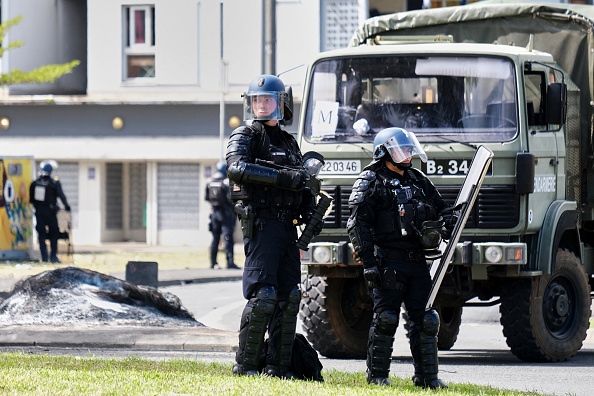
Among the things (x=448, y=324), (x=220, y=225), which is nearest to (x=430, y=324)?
(x=448, y=324)

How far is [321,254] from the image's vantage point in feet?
34.5

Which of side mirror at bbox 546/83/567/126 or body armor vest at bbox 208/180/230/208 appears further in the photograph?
body armor vest at bbox 208/180/230/208

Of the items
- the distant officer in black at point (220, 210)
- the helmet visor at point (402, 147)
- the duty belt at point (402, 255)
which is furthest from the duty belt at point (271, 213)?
the distant officer in black at point (220, 210)

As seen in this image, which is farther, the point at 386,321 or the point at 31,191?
the point at 31,191

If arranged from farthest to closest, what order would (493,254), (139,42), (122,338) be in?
(139,42)
(122,338)
(493,254)

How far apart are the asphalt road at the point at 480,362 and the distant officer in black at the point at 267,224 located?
1.16 meters

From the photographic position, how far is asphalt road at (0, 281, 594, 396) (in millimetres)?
9297

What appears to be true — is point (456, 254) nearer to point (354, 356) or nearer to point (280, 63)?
point (354, 356)

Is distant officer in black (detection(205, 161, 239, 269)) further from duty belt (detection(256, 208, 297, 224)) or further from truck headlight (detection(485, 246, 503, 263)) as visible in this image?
duty belt (detection(256, 208, 297, 224))

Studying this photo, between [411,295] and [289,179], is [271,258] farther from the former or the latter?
[411,295]

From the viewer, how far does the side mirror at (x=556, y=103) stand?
10.6 meters

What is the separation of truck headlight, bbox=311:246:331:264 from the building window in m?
23.2

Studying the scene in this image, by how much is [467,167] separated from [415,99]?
0.82m

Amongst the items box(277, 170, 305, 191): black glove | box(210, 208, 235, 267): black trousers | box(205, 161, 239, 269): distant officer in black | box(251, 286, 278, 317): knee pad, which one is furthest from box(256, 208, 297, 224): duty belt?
box(210, 208, 235, 267): black trousers
